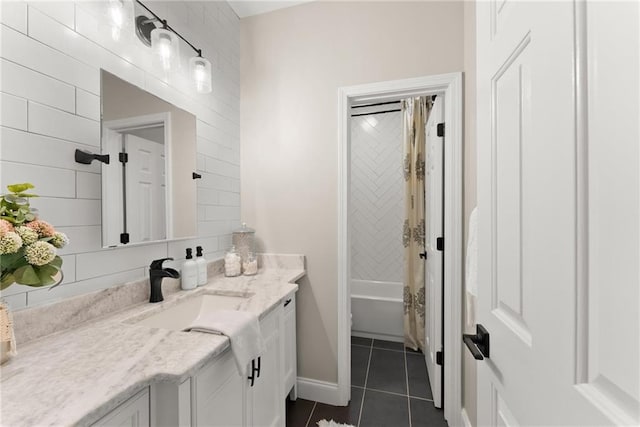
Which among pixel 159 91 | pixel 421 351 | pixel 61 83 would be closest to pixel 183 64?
Result: pixel 159 91

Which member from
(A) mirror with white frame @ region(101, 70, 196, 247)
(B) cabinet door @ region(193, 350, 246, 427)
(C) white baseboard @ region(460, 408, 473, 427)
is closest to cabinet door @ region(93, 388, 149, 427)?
(B) cabinet door @ region(193, 350, 246, 427)

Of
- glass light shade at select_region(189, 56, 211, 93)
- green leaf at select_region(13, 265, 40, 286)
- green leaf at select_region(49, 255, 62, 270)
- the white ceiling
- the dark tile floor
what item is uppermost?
the white ceiling

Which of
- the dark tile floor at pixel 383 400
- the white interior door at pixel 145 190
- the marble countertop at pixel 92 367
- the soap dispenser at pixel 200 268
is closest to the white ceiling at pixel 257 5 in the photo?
the white interior door at pixel 145 190

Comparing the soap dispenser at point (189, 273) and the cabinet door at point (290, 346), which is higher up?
the soap dispenser at point (189, 273)

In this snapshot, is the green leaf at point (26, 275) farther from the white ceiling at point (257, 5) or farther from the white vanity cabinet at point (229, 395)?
the white ceiling at point (257, 5)

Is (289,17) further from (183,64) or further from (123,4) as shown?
(123,4)

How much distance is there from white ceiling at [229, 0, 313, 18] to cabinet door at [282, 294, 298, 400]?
6.58 ft

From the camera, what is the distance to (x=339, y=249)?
5.96 ft

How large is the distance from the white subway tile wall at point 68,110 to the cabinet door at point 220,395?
1.94 ft

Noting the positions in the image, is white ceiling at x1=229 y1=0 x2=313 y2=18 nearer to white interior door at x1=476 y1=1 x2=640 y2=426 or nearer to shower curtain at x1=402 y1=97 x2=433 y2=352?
shower curtain at x1=402 y1=97 x2=433 y2=352

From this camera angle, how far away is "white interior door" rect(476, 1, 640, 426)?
0.33 metres

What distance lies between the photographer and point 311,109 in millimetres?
1875

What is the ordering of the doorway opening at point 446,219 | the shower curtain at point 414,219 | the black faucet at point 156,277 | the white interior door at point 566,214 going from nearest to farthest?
1. the white interior door at point 566,214
2. the black faucet at point 156,277
3. the doorway opening at point 446,219
4. the shower curtain at point 414,219

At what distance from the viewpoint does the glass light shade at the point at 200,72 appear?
149 centimetres
